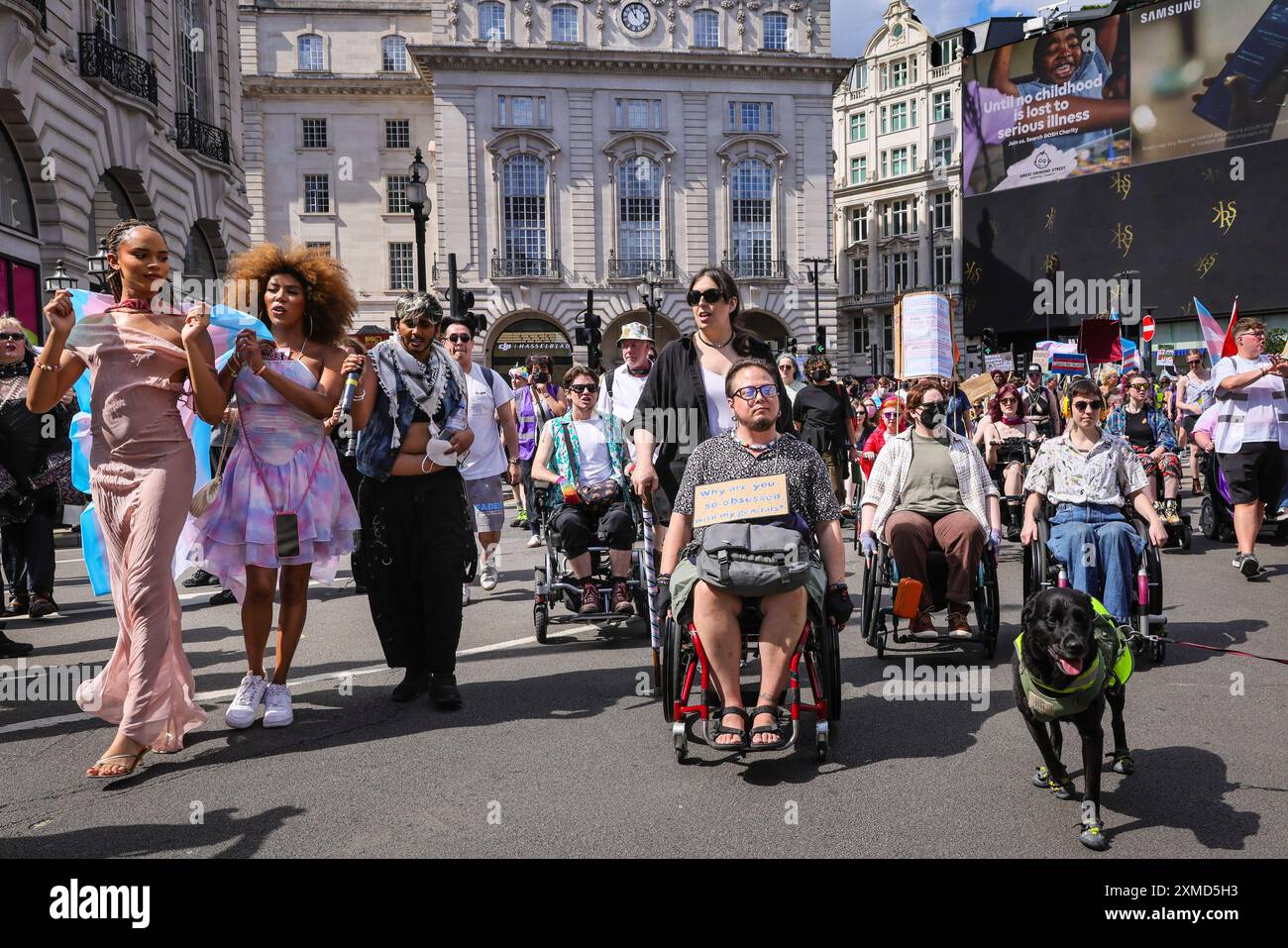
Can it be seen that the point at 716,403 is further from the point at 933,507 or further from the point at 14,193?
the point at 14,193

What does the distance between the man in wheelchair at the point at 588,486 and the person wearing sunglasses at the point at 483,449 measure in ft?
1.15

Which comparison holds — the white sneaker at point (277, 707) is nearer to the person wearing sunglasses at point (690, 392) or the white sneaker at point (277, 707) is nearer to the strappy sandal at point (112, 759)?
the strappy sandal at point (112, 759)

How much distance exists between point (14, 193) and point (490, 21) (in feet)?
109

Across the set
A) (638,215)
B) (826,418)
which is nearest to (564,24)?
(638,215)

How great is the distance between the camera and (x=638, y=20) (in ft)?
155

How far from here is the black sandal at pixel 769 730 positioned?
4.17 m

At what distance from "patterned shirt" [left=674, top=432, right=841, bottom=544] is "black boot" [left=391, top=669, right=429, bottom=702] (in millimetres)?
1763

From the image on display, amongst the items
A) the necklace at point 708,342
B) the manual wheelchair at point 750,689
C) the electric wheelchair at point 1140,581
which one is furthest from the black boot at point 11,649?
the electric wheelchair at point 1140,581

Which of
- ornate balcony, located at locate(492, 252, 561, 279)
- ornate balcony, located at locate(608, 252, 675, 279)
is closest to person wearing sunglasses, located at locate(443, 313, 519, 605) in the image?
ornate balcony, located at locate(492, 252, 561, 279)

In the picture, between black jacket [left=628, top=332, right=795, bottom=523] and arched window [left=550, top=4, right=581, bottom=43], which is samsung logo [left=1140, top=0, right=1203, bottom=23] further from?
black jacket [left=628, top=332, right=795, bottom=523]

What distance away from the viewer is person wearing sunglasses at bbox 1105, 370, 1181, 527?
11000 millimetres

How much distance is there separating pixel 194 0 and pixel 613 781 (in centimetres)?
2578
